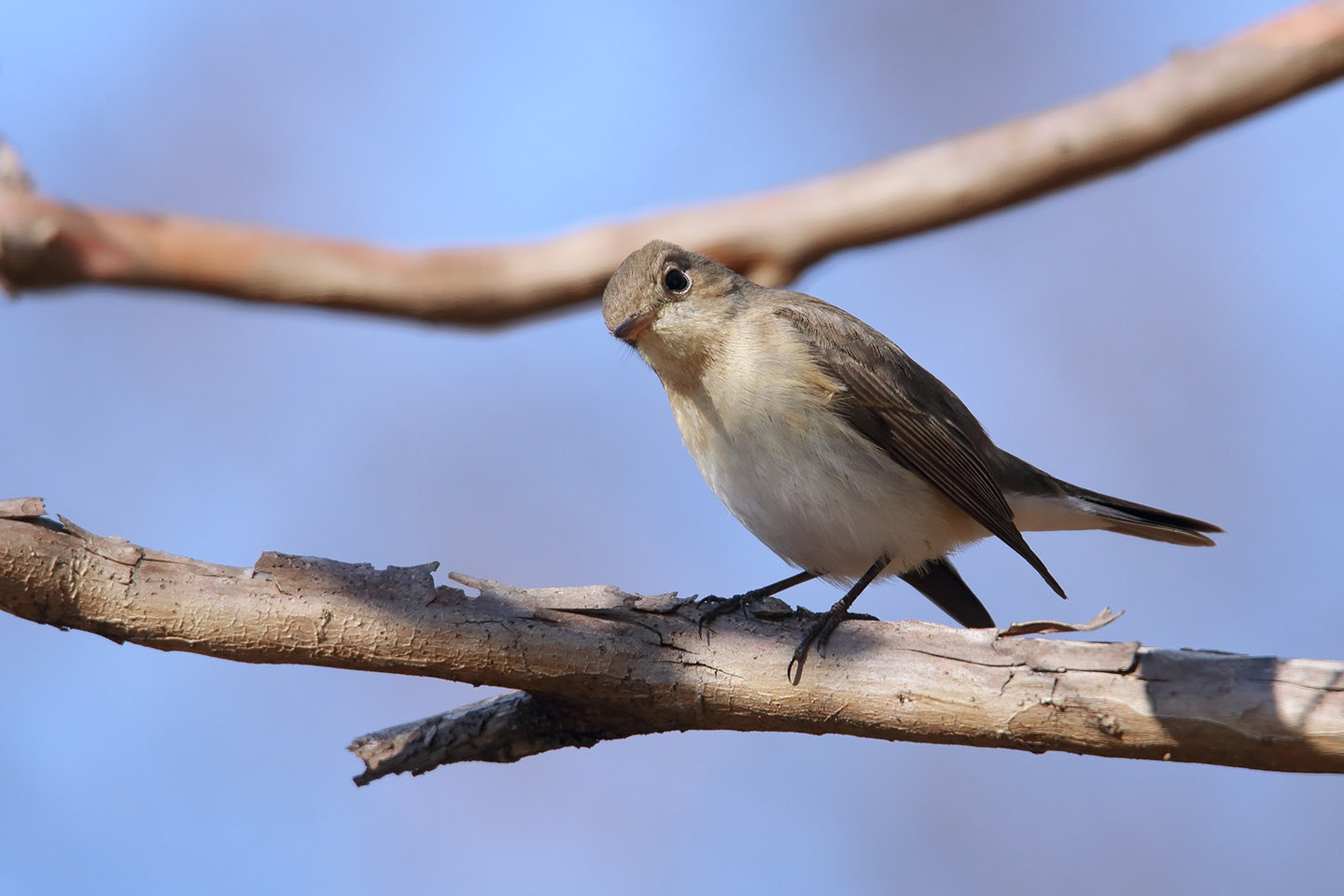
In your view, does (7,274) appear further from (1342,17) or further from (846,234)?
(1342,17)

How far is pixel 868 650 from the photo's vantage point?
2852 mm

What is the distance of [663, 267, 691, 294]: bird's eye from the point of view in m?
3.68

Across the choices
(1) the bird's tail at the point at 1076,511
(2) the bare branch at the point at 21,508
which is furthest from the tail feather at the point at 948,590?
(2) the bare branch at the point at 21,508

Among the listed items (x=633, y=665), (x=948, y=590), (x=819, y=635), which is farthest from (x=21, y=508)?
(x=948, y=590)

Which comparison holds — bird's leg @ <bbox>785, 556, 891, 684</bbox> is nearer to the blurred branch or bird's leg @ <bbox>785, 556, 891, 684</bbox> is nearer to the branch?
the blurred branch

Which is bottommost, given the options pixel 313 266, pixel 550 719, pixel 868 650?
pixel 550 719

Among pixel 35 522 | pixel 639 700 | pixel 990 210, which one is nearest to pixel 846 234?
pixel 990 210

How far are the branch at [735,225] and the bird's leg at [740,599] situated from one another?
1.11 metres

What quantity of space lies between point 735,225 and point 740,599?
1.41 metres

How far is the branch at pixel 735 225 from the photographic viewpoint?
11.1ft

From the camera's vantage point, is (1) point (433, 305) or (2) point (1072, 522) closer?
(1) point (433, 305)

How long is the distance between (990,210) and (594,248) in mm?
1370

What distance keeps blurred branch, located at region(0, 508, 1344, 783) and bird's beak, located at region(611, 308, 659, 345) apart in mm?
1001

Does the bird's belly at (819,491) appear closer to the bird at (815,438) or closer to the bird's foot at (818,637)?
the bird at (815,438)
